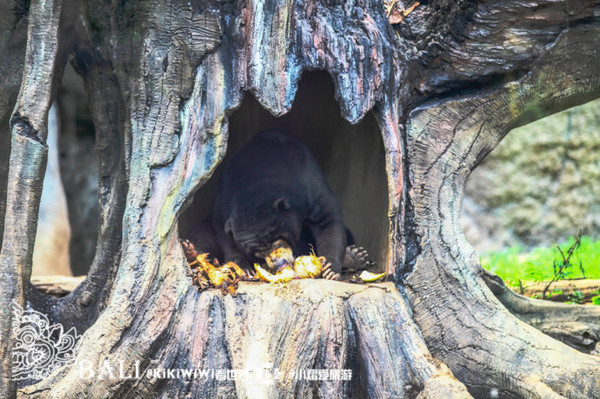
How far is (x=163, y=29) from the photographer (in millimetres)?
4078

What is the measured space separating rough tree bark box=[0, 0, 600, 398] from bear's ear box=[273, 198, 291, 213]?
1.29 meters

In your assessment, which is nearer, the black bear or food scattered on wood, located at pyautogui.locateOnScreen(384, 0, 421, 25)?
food scattered on wood, located at pyautogui.locateOnScreen(384, 0, 421, 25)

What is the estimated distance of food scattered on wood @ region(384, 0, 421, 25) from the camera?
4.43 m

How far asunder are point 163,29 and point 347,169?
2.42 metres

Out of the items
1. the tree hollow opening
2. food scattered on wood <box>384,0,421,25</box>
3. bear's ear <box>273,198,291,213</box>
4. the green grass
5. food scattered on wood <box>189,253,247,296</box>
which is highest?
food scattered on wood <box>384,0,421,25</box>

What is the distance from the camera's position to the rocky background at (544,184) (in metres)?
10.5

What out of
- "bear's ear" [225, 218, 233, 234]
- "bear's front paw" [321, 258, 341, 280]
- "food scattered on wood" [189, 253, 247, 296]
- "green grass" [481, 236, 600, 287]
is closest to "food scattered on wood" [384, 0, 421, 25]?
"bear's front paw" [321, 258, 341, 280]

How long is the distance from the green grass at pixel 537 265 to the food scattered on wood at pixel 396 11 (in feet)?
10.3

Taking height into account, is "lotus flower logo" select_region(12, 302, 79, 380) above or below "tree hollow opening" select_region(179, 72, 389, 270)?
below

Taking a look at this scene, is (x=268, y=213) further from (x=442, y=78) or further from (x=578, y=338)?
(x=578, y=338)

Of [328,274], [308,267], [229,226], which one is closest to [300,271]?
[308,267]

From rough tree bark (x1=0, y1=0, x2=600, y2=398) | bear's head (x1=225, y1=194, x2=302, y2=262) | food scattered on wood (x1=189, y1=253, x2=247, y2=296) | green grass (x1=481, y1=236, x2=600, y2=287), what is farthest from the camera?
green grass (x1=481, y1=236, x2=600, y2=287)

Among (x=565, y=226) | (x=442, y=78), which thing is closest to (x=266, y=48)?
(x=442, y=78)

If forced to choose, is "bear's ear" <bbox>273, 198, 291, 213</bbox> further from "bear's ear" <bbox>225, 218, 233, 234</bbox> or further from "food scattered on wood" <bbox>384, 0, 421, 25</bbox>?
"food scattered on wood" <bbox>384, 0, 421, 25</bbox>
